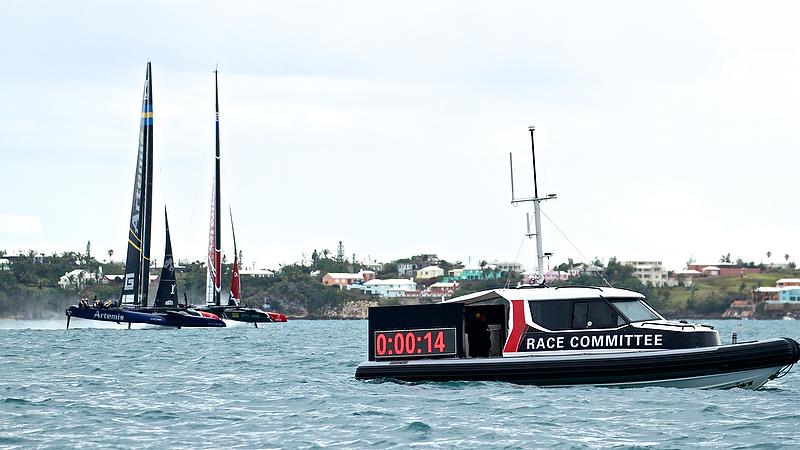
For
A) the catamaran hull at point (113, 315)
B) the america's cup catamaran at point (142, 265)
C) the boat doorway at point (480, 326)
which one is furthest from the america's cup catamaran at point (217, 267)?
the boat doorway at point (480, 326)

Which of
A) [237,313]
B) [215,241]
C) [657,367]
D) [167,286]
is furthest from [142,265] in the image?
[657,367]

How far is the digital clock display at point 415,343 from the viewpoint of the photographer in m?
27.6

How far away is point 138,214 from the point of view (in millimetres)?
86875

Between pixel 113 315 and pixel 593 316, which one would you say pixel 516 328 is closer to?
pixel 593 316

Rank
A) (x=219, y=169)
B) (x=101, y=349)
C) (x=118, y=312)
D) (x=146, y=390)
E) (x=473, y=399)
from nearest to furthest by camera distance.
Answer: (x=473, y=399)
(x=146, y=390)
(x=101, y=349)
(x=118, y=312)
(x=219, y=169)

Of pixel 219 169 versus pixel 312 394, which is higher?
pixel 219 169

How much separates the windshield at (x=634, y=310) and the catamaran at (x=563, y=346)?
22 mm

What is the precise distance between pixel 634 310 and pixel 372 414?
22.7 ft

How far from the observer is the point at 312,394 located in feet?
90.3

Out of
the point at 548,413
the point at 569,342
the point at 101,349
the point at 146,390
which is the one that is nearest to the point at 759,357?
the point at 569,342

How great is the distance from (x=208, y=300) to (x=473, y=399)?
82.3 m

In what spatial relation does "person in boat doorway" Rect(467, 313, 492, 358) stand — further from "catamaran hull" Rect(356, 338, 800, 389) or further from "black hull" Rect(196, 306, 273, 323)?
"black hull" Rect(196, 306, 273, 323)

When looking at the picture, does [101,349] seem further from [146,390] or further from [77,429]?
[77,429]

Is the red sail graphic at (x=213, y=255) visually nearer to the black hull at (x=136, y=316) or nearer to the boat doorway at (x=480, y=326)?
the black hull at (x=136, y=316)
